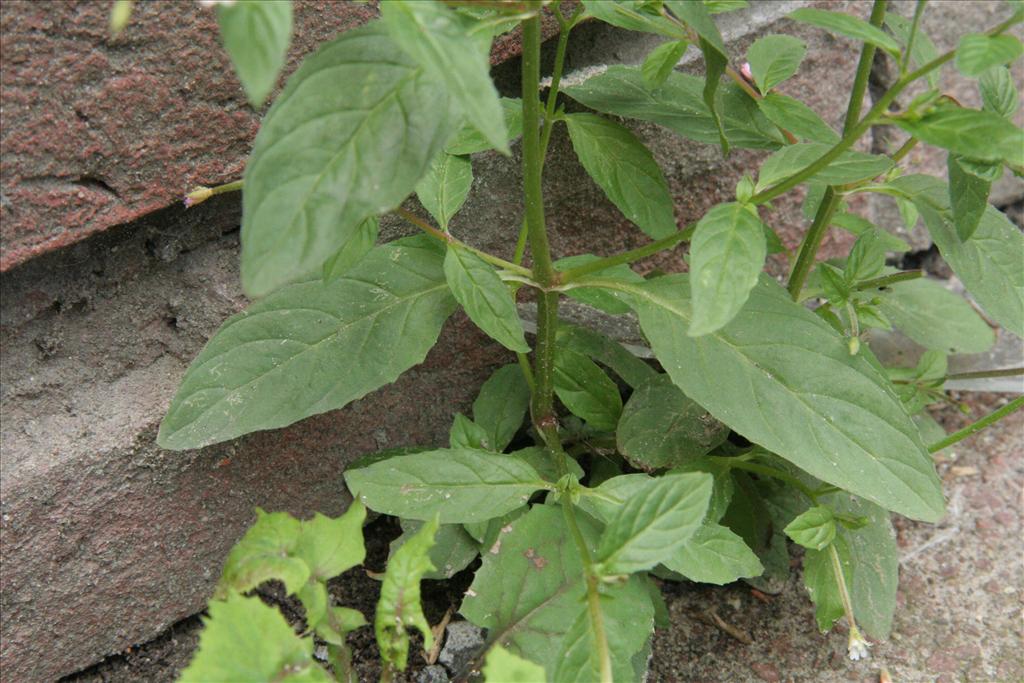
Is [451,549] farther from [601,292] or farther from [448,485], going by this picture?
[601,292]

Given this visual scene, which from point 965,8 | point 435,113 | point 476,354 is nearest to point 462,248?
point 435,113

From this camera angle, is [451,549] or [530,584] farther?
[451,549]

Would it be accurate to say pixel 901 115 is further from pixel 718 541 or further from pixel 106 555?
pixel 106 555

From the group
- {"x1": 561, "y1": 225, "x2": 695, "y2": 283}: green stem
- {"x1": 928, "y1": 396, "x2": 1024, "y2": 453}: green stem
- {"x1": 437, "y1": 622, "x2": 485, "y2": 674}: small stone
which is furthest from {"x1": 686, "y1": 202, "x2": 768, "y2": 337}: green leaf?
{"x1": 437, "y1": 622, "x2": 485, "y2": 674}: small stone

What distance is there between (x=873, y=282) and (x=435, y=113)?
0.68 meters

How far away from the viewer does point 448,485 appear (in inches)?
44.2

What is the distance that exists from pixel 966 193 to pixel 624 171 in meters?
0.41

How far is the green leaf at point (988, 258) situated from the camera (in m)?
1.16

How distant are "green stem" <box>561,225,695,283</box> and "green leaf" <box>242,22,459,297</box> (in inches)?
12.8

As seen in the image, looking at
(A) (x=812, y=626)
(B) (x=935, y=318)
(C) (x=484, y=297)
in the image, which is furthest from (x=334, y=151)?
(B) (x=935, y=318)

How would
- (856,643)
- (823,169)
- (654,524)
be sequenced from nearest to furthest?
(654,524)
(823,169)
(856,643)

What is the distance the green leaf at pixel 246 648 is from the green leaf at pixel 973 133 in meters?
0.72

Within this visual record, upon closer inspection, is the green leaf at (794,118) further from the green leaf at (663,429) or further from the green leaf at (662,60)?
the green leaf at (663,429)

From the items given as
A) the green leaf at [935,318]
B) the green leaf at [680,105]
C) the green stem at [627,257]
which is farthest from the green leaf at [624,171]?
the green leaf at [935,318]
